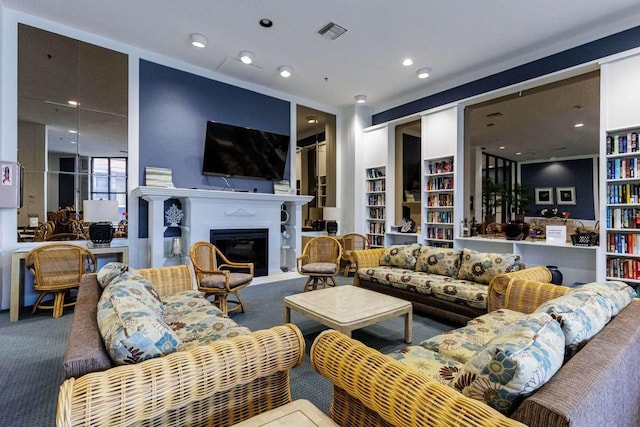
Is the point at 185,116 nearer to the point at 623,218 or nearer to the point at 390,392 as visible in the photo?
the point at 390,392

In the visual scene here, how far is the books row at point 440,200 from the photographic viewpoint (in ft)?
16.1

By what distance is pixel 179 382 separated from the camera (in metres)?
1.04

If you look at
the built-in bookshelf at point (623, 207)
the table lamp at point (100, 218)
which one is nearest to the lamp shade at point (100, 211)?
the table lamp at point (100, 218)

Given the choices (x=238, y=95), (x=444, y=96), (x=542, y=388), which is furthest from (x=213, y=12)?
(x=542, y=388)

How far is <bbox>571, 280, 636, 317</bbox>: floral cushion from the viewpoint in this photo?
1.51m

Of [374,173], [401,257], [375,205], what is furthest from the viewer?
[374,173]

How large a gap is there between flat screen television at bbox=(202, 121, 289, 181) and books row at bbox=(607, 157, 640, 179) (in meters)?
4.43

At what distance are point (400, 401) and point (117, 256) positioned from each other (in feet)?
14.3

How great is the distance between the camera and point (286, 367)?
4.32 ft

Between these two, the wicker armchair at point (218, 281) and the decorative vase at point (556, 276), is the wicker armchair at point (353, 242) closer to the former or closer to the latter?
Answer: the wicker armchair at point (218, 281)

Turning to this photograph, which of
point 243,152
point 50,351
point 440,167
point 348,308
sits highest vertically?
point 243,152

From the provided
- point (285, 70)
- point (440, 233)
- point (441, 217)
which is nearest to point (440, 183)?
point (441, 217)

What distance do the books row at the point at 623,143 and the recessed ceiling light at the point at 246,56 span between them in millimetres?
4432

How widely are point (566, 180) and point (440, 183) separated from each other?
27.8 feet
